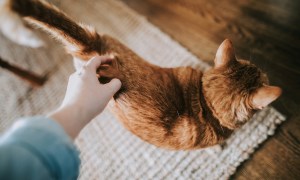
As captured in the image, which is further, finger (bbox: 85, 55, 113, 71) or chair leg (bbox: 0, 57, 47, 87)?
chair leg (bbox: 0, 57, 47, 87)

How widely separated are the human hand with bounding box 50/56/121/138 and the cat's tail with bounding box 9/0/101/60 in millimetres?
173

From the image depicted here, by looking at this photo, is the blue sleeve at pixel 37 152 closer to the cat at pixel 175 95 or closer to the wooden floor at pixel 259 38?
the cat at pixel 175 95

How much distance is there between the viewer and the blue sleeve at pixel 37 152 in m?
0.50

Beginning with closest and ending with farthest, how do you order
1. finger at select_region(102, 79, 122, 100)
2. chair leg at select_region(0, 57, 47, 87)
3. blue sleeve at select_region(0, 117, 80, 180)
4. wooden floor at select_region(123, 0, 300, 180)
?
1. blue sleeve at select_region(0, 117, 80, 180)
2. finger at select_region(102, 79, 122, 100)
3. wooden floor at select_region(123, 0, 300, 180)
4. chair leg at select_region(0, 57, 47, 87)

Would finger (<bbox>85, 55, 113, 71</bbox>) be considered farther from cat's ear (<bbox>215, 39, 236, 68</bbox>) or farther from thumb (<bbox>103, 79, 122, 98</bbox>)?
cat's ear (<bbox>215, 39, 236, 68</bbox>)

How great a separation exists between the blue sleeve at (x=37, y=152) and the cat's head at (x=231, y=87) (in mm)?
597

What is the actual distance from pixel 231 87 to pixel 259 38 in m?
0.64

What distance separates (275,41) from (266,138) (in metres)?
0.53

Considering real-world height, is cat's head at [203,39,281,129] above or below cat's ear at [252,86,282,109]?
below

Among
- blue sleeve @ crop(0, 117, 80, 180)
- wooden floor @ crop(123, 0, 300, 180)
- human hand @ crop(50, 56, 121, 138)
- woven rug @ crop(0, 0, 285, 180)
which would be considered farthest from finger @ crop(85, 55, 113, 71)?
wooden floor @ crop(123, 0, 300, 180)

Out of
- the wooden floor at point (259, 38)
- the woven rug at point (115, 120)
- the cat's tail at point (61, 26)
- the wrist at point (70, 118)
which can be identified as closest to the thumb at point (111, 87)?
the wrist at point (70, 118)

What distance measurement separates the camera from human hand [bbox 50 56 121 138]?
66 centimetres

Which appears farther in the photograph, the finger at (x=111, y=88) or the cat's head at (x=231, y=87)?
the cat's head at (x=231, y=87)

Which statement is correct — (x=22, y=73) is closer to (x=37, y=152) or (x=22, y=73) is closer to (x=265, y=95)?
(x=37, y=152)
